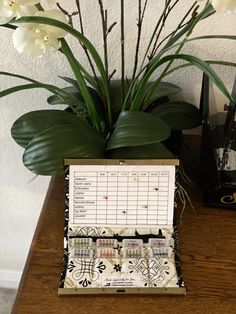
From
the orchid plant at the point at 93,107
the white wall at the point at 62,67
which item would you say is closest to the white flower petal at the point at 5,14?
the orchid plant at the point at 93,107

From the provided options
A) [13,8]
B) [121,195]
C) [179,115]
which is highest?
[13,8]

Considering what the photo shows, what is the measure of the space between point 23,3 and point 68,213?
387 millimetres

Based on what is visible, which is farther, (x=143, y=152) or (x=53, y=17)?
(x=143, y=152)

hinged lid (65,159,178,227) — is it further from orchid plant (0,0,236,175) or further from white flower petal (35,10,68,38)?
white flower petal (35,10,68,38)

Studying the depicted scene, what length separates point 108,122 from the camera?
878 millimetres

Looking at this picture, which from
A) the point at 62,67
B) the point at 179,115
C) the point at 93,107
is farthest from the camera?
the point at 62,67

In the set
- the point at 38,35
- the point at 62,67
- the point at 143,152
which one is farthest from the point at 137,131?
the point at 62,67

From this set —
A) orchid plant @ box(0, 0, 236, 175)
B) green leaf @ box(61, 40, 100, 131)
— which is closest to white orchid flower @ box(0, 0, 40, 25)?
orchid plant @ box(0, 0, 236, 175)

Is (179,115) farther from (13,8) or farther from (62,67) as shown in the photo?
(13,8)

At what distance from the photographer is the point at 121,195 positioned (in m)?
0.80

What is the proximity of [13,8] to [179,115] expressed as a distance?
45 cm

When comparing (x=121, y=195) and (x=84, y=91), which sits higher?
(x=84, y=91)

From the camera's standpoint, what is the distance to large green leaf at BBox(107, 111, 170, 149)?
0.71 metres

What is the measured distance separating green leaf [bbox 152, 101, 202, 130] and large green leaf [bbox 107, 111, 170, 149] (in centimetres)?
18
